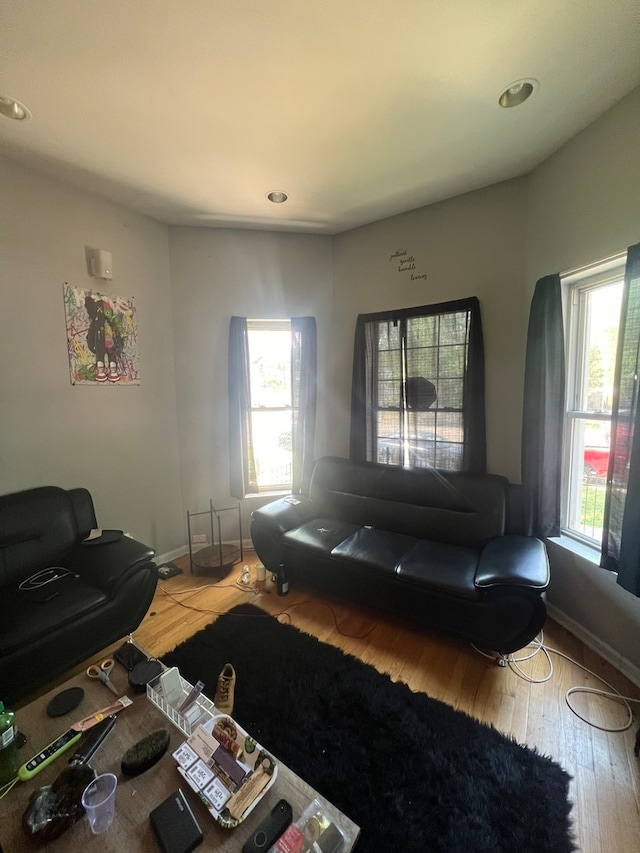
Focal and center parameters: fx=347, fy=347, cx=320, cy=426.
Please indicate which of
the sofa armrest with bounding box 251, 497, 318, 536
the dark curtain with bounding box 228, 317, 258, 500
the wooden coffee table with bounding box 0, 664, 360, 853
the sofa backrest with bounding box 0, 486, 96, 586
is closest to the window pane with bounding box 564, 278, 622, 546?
the sofa armrest with bounding box 251, 497, 318, 536

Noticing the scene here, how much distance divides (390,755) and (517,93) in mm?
2932

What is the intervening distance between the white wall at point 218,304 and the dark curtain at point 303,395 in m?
0.13

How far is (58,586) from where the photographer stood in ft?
6.07

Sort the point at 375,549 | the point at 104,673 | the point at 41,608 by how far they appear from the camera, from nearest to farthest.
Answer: the point at 104,673 → the point at 41,608 → the point at 375,549

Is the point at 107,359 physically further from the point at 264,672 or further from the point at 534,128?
the point at 534,128

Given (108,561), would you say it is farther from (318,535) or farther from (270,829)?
(270,829)

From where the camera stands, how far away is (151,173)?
2.15 meters

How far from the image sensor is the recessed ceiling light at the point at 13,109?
1570 millimetres

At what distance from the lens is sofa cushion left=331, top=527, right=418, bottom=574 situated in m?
2.11

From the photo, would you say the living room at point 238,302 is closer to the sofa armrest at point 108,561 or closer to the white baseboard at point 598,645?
the white baseboard at point 598,645

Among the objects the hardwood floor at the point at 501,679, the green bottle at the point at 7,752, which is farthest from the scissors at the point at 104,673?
the hardwood floor at the point at 501,679

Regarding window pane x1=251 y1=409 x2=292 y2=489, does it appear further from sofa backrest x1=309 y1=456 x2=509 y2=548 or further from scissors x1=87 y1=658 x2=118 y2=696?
scissors x1=87 y1=658 x2=118 y2=696

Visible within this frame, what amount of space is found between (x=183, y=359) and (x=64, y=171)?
138 centimetres

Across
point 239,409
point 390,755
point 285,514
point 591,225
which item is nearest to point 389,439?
point 285,514
